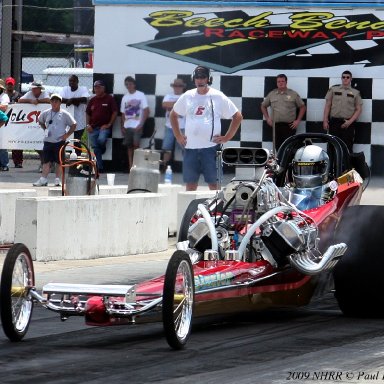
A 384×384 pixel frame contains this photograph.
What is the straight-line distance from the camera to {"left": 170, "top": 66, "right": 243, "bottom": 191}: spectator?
1227cm

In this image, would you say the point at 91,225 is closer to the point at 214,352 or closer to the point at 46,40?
the point at 214,352

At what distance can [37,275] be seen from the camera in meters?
9.77

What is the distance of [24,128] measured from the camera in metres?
18.7

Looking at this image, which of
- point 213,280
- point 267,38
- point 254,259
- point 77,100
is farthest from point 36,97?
point 213,280

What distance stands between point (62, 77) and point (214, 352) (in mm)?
24937

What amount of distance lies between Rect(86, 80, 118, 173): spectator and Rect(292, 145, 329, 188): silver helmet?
6333mm

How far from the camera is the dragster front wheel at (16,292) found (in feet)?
22.5

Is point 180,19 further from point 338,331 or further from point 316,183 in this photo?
point 338,331

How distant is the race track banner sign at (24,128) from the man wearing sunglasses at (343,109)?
5.23 m

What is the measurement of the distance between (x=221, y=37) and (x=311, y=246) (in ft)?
22.9

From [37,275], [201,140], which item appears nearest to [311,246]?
[37,275]

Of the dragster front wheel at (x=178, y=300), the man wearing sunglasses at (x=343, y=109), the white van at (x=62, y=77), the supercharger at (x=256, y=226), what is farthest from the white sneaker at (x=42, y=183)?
the white van at (x=62, y=77)

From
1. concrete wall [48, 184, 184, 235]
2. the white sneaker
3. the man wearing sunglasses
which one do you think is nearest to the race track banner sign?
the white sneaker

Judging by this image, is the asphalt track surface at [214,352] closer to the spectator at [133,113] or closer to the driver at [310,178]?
the driver at [310,178]
